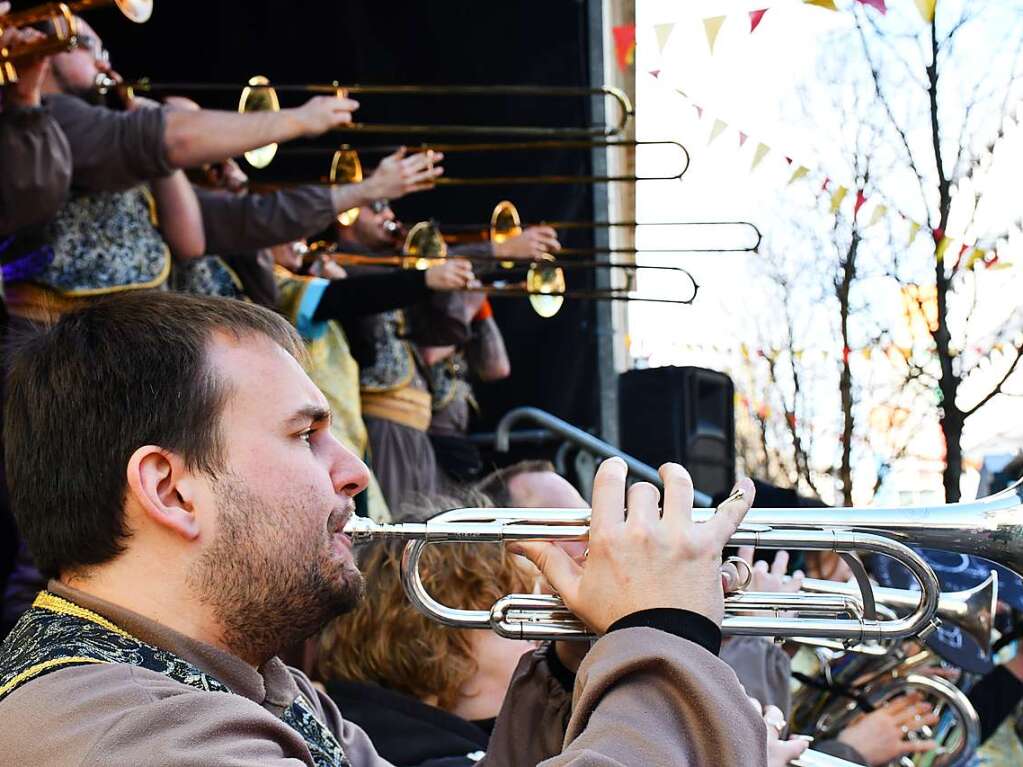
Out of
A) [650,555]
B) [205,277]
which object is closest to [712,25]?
[205,277]

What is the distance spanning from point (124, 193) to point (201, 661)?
90.8 inches

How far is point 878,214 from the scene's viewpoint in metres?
6.97

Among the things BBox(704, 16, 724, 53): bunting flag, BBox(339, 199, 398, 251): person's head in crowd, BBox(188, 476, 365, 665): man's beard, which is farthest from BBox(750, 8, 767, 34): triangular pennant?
BBox(188, 476, 365, 665): man's beard

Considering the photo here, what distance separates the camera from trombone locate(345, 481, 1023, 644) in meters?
2.05

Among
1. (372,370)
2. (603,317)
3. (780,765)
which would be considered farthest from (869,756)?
(603,317)

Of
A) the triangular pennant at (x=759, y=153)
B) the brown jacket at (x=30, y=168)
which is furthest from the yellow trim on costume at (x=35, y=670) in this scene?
the triangular pennant at (x=759, y=153)

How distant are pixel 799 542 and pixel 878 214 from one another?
5.21 m

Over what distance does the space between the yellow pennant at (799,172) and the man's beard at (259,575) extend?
5.57m

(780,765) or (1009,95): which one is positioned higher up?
(1009,95)

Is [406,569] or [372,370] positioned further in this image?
[372,370]

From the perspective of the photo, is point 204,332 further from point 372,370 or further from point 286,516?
point 372,370

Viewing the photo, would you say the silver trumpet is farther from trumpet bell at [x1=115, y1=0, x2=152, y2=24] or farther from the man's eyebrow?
trumpet bell at [x1=115, y1=0, x2=152, y2=24]

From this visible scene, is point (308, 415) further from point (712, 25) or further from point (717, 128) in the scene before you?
point (717, 128)

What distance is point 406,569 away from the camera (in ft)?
7.43
